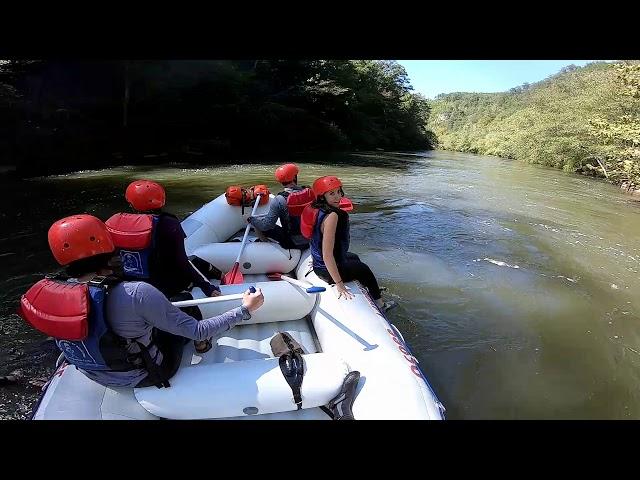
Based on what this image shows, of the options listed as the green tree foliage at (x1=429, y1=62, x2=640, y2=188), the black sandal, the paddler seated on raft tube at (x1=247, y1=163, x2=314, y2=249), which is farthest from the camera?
the green tree foliage at (x1=429, y1=62, x2=640, y2=188)

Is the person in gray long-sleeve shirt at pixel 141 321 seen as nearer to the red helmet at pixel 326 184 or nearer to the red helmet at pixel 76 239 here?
the red helmet at pixel 76 239

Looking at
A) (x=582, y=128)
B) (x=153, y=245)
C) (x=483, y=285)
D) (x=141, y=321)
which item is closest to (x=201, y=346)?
(x=153, y=245)

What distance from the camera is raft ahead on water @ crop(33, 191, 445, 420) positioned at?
2.04 metres

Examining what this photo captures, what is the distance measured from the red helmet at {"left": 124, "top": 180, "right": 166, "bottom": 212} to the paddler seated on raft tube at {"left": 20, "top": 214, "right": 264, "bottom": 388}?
86 cm

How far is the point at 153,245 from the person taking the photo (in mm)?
2582

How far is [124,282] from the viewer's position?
68.2 inches

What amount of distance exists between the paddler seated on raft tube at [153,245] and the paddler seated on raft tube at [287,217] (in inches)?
54.3

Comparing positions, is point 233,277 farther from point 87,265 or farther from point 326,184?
point 87,265

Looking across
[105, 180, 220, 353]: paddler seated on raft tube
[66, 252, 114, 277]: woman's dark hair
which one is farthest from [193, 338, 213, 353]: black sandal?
[66, 252, 114, 277]: woman's dark hair

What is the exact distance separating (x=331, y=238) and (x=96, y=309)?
1.59 m

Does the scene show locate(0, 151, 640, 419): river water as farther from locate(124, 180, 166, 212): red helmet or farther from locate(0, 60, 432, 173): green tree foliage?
locate(0, 60, 432, 173): green tree foliage

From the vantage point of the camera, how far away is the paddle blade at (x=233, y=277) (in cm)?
356

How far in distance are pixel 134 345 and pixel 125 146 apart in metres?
15.7

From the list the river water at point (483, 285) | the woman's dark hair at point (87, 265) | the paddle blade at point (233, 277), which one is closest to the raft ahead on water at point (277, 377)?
the paddle blade at point (233, 277)
